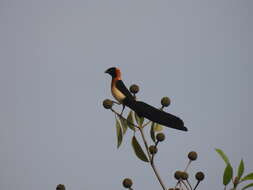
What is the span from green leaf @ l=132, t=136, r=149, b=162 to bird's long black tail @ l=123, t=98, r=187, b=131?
41 centimetres

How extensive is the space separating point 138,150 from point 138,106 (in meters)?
0.53

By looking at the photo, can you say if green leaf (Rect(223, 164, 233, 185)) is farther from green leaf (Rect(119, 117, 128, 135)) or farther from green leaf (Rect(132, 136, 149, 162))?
green leaf (Rect(119, 117, 128, 135))

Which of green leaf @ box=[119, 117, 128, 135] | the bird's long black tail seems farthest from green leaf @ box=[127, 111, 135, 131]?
the bird's long black tail

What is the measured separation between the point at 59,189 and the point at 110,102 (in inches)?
34.8

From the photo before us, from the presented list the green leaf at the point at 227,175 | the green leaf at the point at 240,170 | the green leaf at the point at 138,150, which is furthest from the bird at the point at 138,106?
the green leaf at the point at 240,170

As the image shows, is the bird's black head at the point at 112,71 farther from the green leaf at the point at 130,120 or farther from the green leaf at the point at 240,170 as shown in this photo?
the green leaf at the point at 240,170

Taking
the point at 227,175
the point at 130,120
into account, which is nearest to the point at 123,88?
the point at 130,120

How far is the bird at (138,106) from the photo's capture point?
2.63 m

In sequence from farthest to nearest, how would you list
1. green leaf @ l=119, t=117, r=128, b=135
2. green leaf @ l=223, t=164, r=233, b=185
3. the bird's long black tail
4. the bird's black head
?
the bird's black head < green leaf @ l=119, t=117, r=128, b=135 < green leaf @ l=223, t=164, r=233, b=185 < the bird's long black tail

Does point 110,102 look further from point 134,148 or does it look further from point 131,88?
point 134,148

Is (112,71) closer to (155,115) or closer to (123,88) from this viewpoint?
(123,88)

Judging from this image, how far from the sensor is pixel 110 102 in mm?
3467

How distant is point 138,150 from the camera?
3.46 m

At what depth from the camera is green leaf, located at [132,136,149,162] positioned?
3411mm
